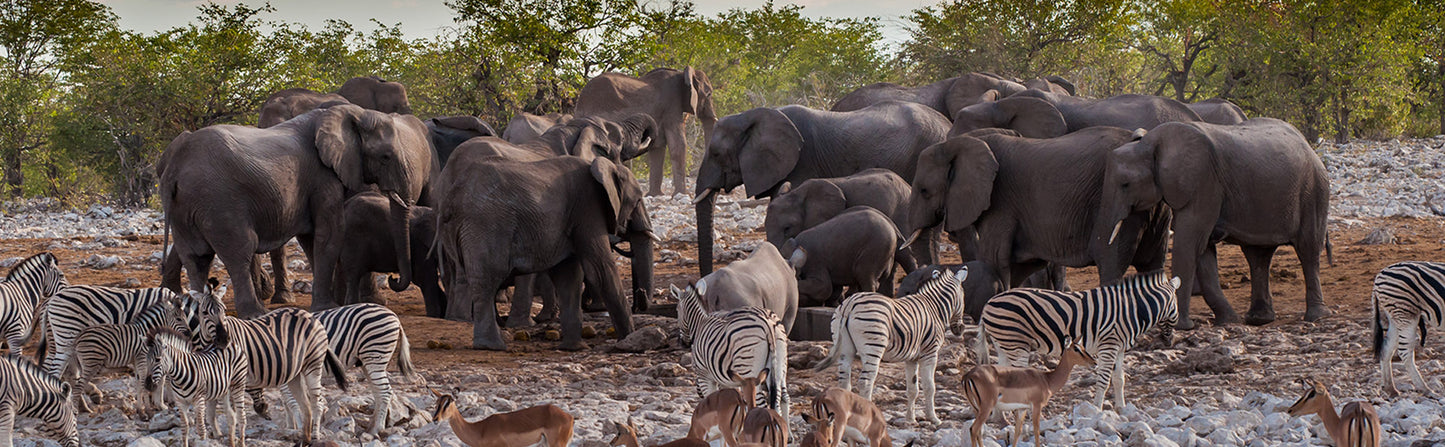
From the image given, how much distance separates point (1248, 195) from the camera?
→ 10.6m

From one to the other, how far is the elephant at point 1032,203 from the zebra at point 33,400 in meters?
7.07

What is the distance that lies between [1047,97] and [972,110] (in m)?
1.59

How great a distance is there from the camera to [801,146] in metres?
15.7

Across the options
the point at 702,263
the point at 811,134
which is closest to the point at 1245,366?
Result: the point at 702,263

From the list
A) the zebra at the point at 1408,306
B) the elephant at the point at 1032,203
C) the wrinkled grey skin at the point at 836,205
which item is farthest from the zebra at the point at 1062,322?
the wrinkled grey skin at the point at 836,205

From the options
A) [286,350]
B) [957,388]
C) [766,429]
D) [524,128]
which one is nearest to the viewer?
[766,429]

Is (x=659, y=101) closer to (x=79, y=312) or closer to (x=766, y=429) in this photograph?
(x=79, y=312)

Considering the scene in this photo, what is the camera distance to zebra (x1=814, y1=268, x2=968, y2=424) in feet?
24.1

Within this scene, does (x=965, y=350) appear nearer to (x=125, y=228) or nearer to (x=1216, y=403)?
(x=1216, y=403)

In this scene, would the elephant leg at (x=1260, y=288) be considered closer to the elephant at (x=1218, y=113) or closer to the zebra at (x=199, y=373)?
the elephant at (x=1218, y=113)

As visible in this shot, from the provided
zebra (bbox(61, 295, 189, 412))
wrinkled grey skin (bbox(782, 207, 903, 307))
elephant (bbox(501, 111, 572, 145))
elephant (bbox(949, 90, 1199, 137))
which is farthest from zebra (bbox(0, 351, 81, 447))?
elephant (bbox(501, 111, 572, 145))

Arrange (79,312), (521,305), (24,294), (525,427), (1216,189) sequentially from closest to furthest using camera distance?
(525,427) < (79,312) < (24,294) < (1216,189) < (521,305)

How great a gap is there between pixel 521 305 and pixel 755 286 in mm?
3471

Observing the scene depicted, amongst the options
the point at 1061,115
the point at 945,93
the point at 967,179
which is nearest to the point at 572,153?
the point at 967,179
